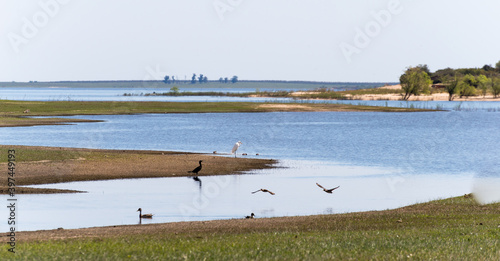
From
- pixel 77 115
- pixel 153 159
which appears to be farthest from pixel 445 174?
pixel 77 115

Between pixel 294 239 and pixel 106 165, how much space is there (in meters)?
26.9

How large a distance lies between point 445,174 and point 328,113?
8485 cm

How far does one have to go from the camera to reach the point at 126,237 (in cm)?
2023

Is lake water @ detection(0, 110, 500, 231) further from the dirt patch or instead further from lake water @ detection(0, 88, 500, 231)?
the dirt patch

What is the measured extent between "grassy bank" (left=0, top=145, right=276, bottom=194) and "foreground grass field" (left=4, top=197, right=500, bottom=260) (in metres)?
13.7

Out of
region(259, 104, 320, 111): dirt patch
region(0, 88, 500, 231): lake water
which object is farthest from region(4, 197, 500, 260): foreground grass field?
region(259, 104, 320, 111): dirt patch

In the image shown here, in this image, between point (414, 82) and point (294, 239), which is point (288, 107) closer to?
point (414, 82)

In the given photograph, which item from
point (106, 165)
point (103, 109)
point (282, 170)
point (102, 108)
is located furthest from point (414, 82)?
point (106, 165)

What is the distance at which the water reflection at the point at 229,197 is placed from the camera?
27906 mm

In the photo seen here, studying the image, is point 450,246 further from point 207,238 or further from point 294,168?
point 294,168

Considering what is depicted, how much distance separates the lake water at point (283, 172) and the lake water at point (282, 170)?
53 mm

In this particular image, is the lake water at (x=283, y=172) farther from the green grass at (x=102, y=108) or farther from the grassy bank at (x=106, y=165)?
the green grass at (x=102, y=108)

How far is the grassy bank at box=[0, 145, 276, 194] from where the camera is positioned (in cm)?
3919

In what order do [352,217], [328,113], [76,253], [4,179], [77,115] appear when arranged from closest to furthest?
[76,253]
[352,217]
[4,179]
[77,115]
[328,113]
